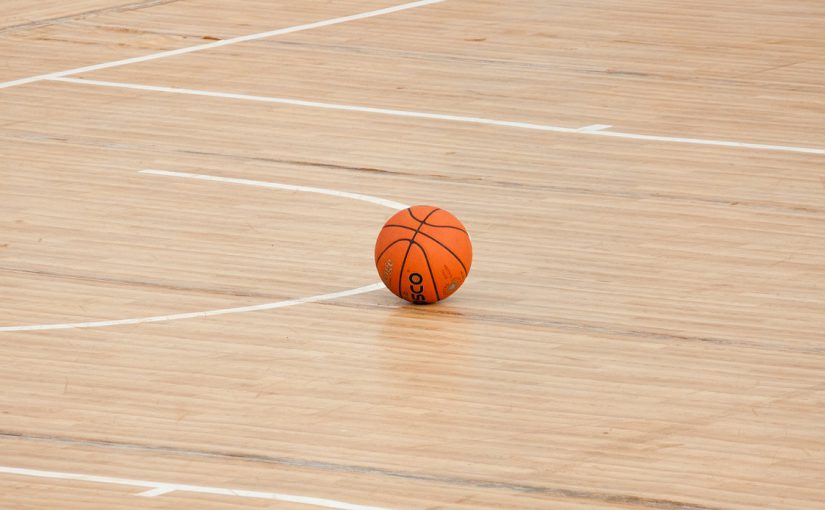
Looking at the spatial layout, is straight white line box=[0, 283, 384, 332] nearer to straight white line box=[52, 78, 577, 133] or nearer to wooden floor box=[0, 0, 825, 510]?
wooden floor box=[0, 0, 825, 510]

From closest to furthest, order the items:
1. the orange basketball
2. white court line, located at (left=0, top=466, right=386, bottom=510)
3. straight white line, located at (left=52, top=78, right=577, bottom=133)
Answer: white court line, located at (left=0, top=466, right=386, bottom=510) < the orange basketball < straight white line, located at (left=52, top=78, right=577, bottom=133)

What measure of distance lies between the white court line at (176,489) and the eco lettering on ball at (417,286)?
115 inches

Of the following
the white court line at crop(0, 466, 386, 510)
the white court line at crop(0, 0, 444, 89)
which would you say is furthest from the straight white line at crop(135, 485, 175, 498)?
the white court line at crop(0, 0, 444, 89)

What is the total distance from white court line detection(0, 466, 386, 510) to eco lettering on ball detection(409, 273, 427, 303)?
2910mm

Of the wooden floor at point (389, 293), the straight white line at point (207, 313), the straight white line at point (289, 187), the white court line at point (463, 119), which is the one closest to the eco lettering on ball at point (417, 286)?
the wooden floor at point (389, 293)

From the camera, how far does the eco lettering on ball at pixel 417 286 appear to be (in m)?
11.0

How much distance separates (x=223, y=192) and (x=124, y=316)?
2923 millimetres

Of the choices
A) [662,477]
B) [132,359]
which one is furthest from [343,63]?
[662,477]

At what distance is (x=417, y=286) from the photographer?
11.1m

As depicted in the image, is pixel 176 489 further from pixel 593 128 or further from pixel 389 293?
pixel 593 128

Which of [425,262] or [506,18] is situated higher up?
[425,262]

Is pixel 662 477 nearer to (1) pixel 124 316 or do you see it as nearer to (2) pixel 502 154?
(1) pixel 124 316

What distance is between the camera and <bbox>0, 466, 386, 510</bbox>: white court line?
823cm

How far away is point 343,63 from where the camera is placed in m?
18.3
